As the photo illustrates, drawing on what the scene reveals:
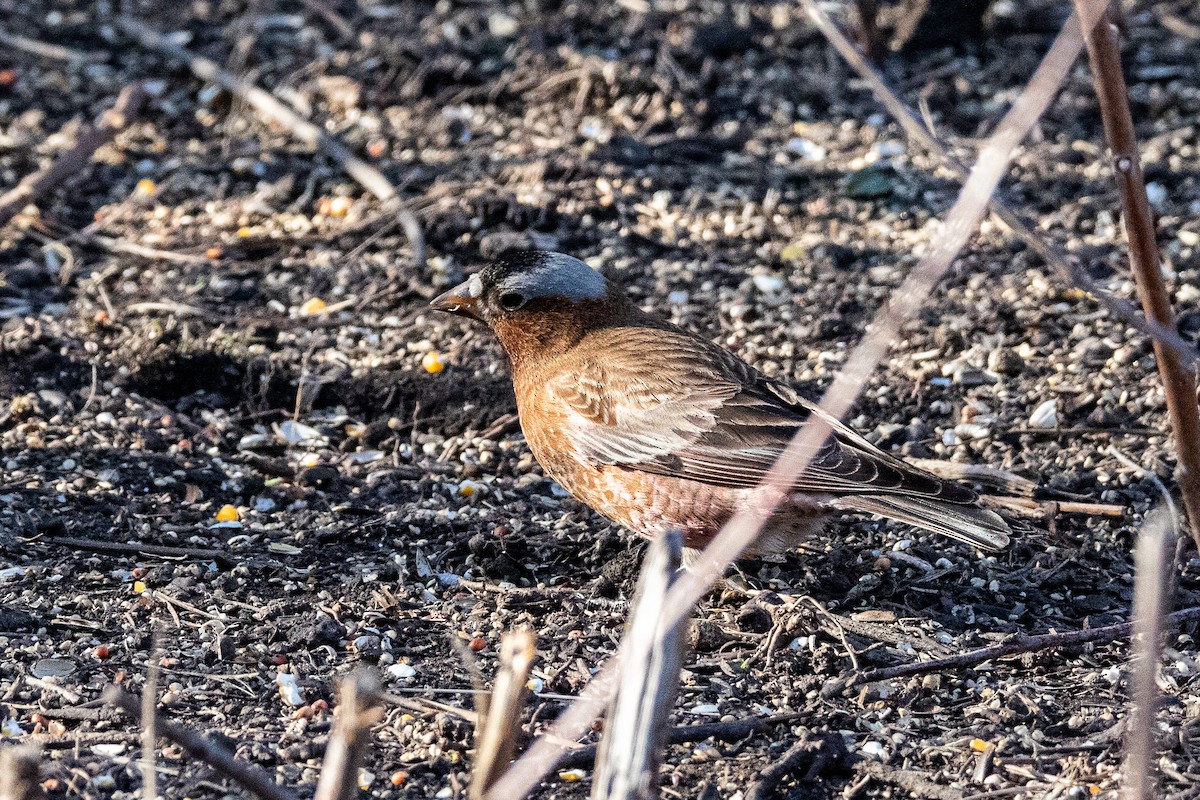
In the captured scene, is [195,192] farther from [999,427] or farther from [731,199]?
[999,427]

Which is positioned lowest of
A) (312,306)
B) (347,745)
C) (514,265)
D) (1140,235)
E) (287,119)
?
(347,745)

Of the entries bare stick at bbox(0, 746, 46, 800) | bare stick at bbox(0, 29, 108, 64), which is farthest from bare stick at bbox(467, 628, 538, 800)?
bare stick at bbox(0, 29, 108, 64)

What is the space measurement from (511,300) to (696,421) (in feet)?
2.76

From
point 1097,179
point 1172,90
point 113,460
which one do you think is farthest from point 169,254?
point 1172,90

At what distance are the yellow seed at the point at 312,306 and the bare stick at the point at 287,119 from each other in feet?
1.58

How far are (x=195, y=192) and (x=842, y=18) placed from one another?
13.0 feet

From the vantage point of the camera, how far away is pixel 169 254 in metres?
6.59

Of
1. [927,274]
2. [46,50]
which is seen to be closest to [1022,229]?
[927,274]

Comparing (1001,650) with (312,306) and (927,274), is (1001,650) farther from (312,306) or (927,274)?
(312,306)

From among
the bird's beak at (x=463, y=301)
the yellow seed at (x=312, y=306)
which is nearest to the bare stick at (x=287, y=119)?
the yellow seed at (x=312, y=306)

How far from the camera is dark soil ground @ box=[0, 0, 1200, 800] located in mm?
3980

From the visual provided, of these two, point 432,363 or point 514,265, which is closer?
point 514,265

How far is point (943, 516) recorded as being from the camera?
14.5ft

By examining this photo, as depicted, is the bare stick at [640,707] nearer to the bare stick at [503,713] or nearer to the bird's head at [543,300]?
the bare stick at [503,713]
